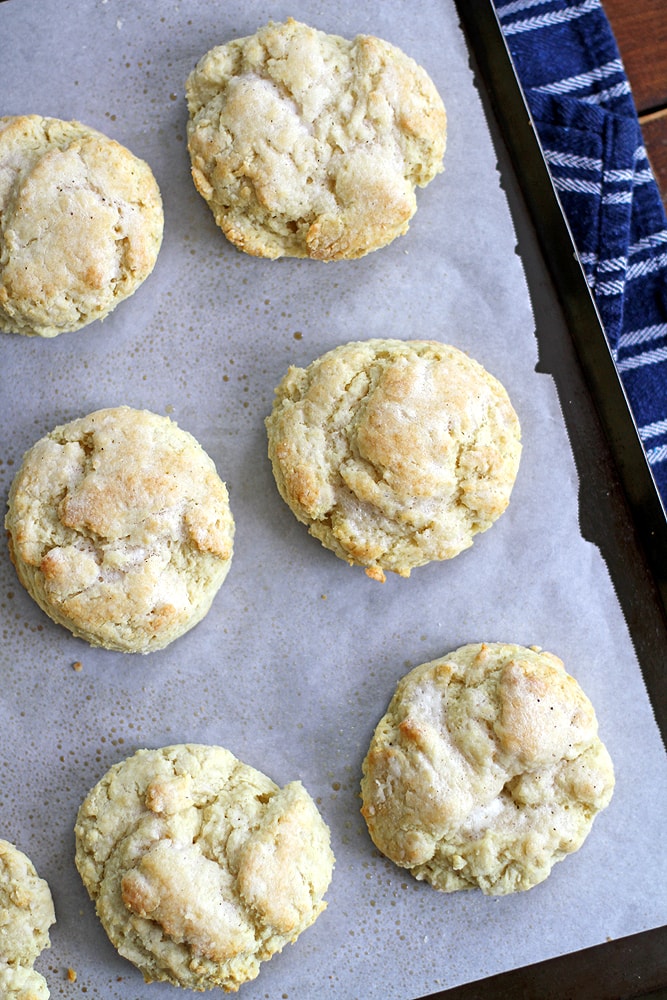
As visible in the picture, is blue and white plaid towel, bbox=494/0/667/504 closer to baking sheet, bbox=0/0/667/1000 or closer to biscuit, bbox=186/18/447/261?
baking sheet, bbox=0/0/667/1000

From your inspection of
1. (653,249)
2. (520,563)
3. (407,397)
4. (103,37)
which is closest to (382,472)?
(407,397)

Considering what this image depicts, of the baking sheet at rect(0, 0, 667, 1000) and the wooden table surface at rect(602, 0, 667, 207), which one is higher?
the wooden table surface at rect(602, 0, 667, 207)

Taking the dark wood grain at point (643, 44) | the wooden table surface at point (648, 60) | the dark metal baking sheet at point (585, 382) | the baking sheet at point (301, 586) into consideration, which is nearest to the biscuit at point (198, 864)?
the baking sheet at point (301, 586)

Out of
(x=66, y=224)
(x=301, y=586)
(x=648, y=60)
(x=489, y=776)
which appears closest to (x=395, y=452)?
(x=301, y=586)

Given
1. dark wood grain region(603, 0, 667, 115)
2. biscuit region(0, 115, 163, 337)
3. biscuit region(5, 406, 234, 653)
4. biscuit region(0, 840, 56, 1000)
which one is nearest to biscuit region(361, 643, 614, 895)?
biscuit region(5, 406, 234, 653)

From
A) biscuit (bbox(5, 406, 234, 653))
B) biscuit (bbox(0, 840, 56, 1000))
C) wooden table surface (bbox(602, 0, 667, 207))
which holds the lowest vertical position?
biscuit (bbox(0, 840, 56, 1000))

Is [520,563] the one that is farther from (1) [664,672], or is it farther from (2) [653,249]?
(2) [653,249]

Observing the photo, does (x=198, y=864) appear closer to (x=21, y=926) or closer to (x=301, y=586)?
(x=21, y=926)

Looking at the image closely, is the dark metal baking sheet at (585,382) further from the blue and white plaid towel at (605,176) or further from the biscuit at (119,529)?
the biscuit at (119,529)
